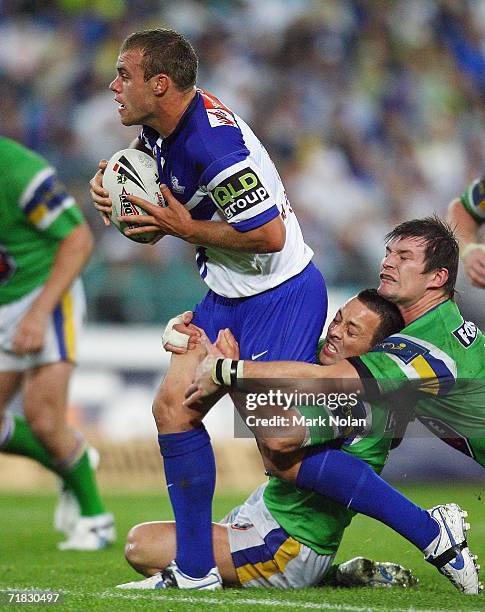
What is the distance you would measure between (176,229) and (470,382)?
120 centimetres

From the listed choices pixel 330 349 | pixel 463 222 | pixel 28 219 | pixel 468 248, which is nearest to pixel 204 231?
pixel 330 349

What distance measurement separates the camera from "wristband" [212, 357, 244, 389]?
372 centimetres

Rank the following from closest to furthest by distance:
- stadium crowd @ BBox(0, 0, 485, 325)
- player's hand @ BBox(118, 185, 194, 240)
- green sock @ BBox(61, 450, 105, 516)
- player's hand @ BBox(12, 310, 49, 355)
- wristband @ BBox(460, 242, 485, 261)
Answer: player's hand @ BBox(118, 185, 194, 240) → wristband @ BBox(460, 242, 485, 261) → player's hand @ BBox(12, 310, 49, 355) → green sock @ BBox(61, 450, 105, 516) → stadium crowd @ BBox(0, 0, 485, 325)

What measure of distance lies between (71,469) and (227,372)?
2622 millimetres

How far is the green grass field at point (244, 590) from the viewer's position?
3373 millimetres

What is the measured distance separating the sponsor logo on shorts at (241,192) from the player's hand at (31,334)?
2387mm

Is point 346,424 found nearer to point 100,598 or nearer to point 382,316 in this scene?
point 382,316

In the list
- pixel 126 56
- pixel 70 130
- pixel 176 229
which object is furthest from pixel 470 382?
pixel 70 130

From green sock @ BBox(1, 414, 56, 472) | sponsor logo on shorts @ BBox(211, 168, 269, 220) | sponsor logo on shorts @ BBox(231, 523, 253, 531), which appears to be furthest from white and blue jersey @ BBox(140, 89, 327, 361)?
green sock @ BBox(1, 414, 56, 472)

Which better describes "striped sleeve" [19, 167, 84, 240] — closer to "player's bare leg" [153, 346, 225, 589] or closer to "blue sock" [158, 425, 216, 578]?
"player's bare leg" [153, 346, 225, 589]

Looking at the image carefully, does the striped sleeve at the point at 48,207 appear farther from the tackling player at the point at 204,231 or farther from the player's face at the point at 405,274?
the player's face at the point at 405,274

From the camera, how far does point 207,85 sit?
11.9 metres

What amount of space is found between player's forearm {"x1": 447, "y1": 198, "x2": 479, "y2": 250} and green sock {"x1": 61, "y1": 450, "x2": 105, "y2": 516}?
2521 millimetres

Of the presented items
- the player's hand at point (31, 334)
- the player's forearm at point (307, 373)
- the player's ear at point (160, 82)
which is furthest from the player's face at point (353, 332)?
the player's hand at point (31, 334)
